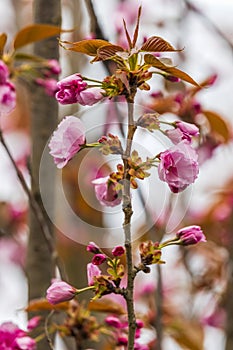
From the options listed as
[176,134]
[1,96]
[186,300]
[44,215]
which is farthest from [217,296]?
[176,134]

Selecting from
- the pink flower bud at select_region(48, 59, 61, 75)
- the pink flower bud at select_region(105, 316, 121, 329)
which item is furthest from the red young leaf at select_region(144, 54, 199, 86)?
the pink flower bud at select_region(48, 59, 61, 75)

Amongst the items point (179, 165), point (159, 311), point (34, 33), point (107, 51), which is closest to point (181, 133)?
point (179, 165)

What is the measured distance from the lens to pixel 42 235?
1.89m

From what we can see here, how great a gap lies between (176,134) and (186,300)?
2124 mm

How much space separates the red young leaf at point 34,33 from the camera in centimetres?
176

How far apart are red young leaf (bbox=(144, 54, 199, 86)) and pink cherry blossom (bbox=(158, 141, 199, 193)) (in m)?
0.10

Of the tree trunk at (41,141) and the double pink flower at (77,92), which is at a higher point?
the double pink flower at (77,92)

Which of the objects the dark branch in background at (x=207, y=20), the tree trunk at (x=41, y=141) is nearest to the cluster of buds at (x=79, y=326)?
the tree trunk at (x=41, y=141)

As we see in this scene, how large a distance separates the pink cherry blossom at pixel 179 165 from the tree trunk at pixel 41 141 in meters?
0.78

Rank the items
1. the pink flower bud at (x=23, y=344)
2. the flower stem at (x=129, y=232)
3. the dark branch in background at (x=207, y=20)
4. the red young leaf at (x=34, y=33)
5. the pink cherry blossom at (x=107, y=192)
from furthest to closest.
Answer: the dark branch in background at (x=207, y=20) < the red young leaf at (x=34, y=33) < the pink flower bud at (x=23, y=344) < the pink cherry blossom at (x=107, y=192) < the flower stem at (x=129, y=232)

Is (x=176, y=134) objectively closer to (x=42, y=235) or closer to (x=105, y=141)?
(x=105, y=141)

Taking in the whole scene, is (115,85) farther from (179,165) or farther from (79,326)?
(79,326)

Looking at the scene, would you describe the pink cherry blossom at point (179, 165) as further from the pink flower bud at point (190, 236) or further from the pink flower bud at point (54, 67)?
the pink flower bud at point (54, 67)

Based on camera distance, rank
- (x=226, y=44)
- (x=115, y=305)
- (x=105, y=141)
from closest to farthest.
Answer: (x=105, y=141), (x=115, y=305), (x=226, y=44)
